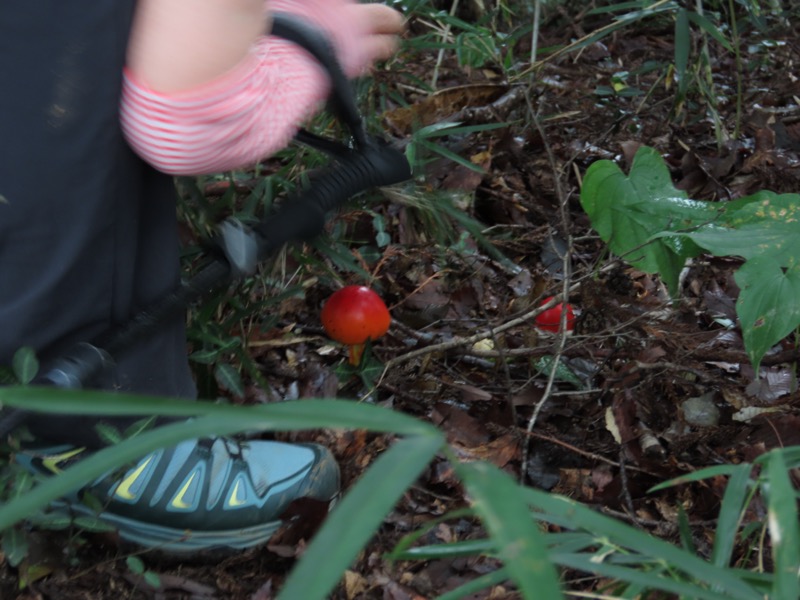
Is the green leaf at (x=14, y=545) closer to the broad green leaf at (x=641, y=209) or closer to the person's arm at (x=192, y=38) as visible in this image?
the person's arm at (x=192, y=38)

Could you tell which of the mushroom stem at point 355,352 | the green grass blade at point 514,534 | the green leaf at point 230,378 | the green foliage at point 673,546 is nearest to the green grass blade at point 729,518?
the green foliage at point 673,546

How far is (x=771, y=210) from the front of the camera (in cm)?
131

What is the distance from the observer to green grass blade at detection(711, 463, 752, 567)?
2.14 feet

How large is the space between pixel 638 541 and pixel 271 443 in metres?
0.93

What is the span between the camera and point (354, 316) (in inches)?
56.2

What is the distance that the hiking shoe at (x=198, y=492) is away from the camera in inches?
47.7

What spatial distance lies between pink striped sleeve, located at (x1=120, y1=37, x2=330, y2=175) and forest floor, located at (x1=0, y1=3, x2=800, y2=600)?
41 cm

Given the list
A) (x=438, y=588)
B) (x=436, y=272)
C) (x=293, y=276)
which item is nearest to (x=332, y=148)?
(x=293, y=276)

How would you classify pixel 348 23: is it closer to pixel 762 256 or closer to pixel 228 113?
pixel 228 113

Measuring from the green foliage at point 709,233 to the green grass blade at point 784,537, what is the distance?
0.68 meters

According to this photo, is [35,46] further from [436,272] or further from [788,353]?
[788,353]

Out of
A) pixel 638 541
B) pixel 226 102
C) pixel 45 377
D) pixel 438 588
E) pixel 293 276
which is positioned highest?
pixel 226 102

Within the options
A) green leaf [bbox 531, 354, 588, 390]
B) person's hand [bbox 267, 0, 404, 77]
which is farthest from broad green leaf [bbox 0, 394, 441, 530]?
green leaf [bbox 531, 354, 588, 390]

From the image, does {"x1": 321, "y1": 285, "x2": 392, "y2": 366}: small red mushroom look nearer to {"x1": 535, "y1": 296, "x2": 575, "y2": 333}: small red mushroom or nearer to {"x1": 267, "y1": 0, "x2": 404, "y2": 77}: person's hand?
{"x1": 535, "y1": 296, "x2": 575, "y2": 333}: small red mushroom
